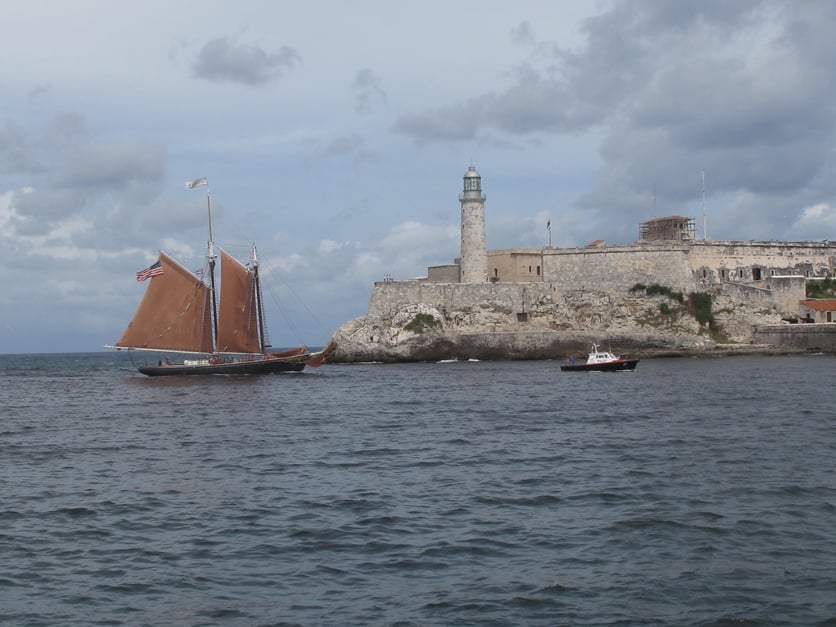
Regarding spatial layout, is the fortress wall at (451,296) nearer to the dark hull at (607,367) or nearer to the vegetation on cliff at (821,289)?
the dark hull at (607,367)

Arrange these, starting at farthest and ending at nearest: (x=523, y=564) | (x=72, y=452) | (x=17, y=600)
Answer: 1. (x=72, y=452)
2. (x=523, y=564)
3. (x=17, y=600)

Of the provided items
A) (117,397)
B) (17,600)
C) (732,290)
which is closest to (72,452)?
(17,600)

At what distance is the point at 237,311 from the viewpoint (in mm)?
56844

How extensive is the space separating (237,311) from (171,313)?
362 cm

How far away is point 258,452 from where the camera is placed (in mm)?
23078

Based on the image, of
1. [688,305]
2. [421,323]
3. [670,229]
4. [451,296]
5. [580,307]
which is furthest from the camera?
[670,229]

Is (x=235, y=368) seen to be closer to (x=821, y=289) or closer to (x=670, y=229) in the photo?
(x=670, y=229)

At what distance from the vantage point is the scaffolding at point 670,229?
3009 inches

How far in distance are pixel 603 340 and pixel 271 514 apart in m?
51.3

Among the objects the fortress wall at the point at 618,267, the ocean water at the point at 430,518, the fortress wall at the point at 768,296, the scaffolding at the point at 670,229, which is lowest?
the ocean water at the point at 430,518

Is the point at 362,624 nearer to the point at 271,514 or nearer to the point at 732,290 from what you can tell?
the point at 271,514

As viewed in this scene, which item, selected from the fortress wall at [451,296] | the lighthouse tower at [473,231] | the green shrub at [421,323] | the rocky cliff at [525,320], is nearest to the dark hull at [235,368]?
the green shrub at [421,323]

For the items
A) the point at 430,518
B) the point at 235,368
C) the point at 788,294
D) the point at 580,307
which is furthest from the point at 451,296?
the point at 430,518

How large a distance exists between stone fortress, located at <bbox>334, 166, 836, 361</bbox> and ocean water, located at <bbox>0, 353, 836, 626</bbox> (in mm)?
34988
